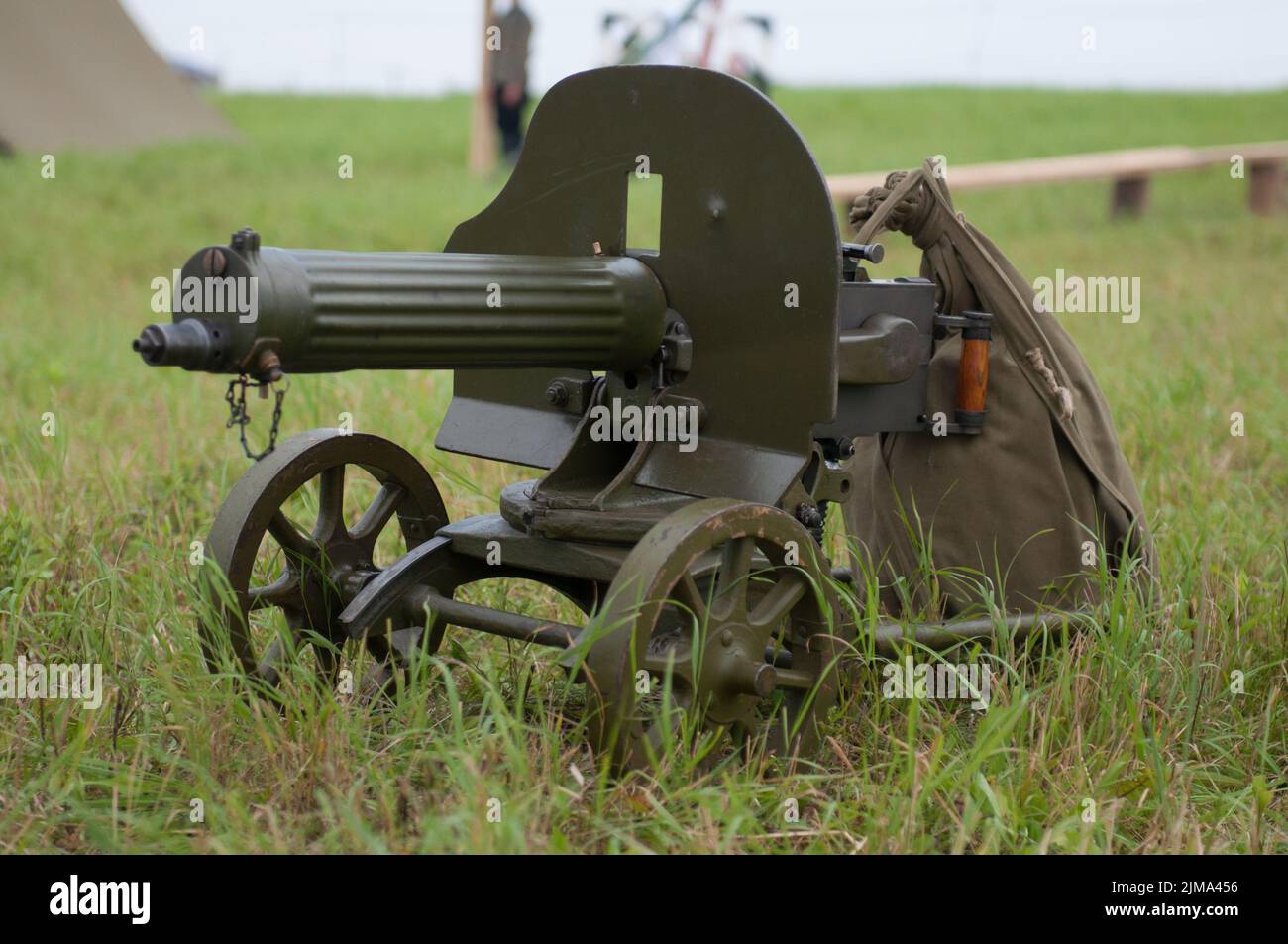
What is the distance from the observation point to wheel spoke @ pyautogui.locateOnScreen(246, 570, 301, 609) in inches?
121

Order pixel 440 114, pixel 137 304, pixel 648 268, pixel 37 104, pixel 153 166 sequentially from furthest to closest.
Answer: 1. pixel 440 114
2. pixel 37 104
3. pixel 153 166
4. pixel 137 304
5. pixel 648 268

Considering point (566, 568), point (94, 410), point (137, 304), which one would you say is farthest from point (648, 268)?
point (137, 304)

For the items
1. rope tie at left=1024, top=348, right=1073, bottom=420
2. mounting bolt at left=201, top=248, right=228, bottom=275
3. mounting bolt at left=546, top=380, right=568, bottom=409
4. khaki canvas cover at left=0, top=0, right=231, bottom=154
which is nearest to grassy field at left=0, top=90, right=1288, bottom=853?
rope tie at left=1024, top=348, right=1073, bottom=420

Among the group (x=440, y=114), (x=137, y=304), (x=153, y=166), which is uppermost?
(x=440, y=114)

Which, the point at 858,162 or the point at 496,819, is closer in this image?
the point at 496,819

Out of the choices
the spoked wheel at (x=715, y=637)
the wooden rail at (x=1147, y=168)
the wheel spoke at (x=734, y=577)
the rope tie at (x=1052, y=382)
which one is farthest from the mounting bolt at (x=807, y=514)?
the wooden rail at (x=1147, y=168)

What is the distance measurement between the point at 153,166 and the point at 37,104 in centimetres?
198

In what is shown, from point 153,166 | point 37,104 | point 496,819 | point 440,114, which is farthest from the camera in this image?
point 440,114

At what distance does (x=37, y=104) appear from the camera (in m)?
12.9

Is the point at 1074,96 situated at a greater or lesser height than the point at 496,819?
greater

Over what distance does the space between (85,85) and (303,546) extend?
11.6 meters

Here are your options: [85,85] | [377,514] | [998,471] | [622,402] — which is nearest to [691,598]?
[622,402]

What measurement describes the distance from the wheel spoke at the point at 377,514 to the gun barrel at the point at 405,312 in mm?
624

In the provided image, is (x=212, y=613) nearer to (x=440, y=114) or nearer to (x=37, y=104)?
(x=37, y=104)
